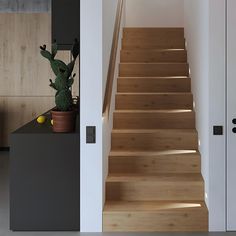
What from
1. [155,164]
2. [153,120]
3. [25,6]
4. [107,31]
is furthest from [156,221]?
[25,6]

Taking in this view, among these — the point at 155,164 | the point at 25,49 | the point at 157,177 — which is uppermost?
the point at 25,49

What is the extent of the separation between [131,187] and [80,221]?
63cm

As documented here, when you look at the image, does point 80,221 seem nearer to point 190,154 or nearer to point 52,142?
point 52,142

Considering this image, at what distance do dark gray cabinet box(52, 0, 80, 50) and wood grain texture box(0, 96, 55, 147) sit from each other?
138 inches

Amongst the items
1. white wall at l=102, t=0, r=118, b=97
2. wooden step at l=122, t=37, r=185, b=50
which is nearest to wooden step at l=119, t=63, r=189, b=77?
wooden step at l=122, t=37, r=185, b=50

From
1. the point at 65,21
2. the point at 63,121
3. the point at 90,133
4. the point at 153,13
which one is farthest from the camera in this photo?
the point at 153,13

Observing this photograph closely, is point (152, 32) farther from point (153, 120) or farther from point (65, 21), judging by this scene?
point (65, 21)

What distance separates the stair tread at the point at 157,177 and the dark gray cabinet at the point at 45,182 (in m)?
0.50

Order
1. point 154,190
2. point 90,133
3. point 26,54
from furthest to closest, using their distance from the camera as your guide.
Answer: point 26,54 < point 154,190 < point 90,133

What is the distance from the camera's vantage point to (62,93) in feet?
13.5

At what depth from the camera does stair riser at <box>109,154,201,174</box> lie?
15.6 feet

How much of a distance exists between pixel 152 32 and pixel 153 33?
3 centimetres
